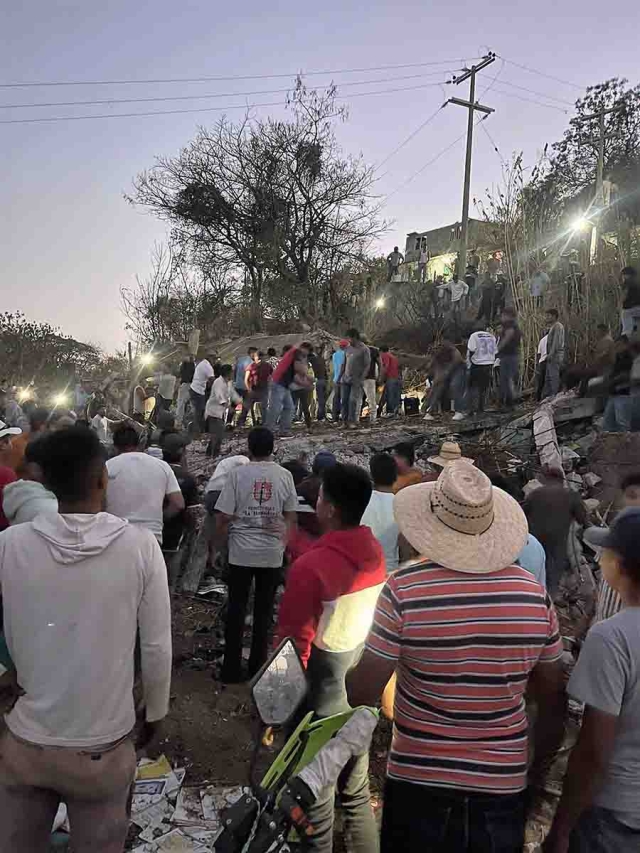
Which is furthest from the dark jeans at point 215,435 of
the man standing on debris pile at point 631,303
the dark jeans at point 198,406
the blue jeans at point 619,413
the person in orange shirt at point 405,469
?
the man standing on debris pile at point 631,303

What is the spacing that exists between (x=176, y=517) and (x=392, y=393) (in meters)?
8.43

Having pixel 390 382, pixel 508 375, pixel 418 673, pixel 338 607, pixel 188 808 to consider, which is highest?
pixel 508 375

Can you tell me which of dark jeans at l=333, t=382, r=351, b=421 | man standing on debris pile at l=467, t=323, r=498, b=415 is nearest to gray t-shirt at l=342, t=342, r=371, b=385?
dark jeans at l=333, t=382, r=351, b=421

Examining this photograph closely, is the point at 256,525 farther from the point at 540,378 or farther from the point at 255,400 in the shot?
the point at 540,378

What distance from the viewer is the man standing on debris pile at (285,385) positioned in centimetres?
1052

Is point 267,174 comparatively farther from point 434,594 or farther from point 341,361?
point 434,594

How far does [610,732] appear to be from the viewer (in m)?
1.68

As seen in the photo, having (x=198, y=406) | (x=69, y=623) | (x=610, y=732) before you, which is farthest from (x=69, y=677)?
(x=198, y=406)

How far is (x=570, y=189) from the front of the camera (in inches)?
1303

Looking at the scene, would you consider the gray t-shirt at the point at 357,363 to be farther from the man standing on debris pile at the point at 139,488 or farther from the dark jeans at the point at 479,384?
the man standing on debris pile at the point at 139,488

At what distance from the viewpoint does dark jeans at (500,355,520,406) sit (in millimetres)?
11070

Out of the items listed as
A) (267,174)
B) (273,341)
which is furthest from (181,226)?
(273,341)

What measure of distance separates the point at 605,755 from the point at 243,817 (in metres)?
0.97

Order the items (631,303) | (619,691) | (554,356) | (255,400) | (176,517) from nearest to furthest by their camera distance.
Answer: (619,691)
(176,517)
(631,303)
(554,356)
(255,400)
